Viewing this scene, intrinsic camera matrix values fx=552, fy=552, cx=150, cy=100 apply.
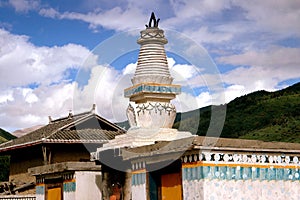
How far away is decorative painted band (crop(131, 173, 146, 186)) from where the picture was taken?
1431 centimetres

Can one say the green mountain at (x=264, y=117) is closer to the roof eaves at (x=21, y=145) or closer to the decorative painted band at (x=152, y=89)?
the roof eaves at (x=21, y=145)

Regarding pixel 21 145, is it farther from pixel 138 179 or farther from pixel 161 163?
pixel 161 163

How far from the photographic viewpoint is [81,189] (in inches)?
687

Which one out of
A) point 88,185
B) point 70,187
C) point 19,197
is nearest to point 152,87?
point 88,185

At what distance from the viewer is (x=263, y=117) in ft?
157

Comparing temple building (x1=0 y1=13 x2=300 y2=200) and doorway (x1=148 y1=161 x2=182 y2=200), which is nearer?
temple building (x1=0 y1=13 x2=300 y2=200)

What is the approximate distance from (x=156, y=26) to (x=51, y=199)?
22.5ft

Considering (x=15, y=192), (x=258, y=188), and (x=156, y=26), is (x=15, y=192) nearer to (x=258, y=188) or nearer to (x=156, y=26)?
(x=156, y=26)

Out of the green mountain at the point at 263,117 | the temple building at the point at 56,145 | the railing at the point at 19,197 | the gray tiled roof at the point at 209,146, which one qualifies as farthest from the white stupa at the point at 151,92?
the green mountain at the point at 263,117

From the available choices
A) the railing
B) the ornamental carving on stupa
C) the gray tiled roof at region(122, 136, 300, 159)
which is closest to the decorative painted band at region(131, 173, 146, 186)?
the gray tiled roof at region(122, 136, 300, 159)

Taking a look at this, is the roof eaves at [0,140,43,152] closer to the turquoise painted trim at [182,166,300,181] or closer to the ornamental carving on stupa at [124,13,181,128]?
the ornamental carving on stupa at [124,13,181,128]

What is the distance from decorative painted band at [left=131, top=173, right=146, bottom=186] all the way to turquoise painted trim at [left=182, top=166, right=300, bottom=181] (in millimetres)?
1494

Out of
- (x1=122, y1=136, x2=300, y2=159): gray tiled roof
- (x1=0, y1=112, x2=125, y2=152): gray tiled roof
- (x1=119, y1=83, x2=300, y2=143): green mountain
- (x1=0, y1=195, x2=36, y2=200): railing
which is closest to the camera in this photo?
(x1=122, y1=136, x2=300, y2=159): gray tiled roof

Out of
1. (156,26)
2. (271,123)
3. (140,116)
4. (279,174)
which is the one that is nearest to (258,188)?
(279,174)
